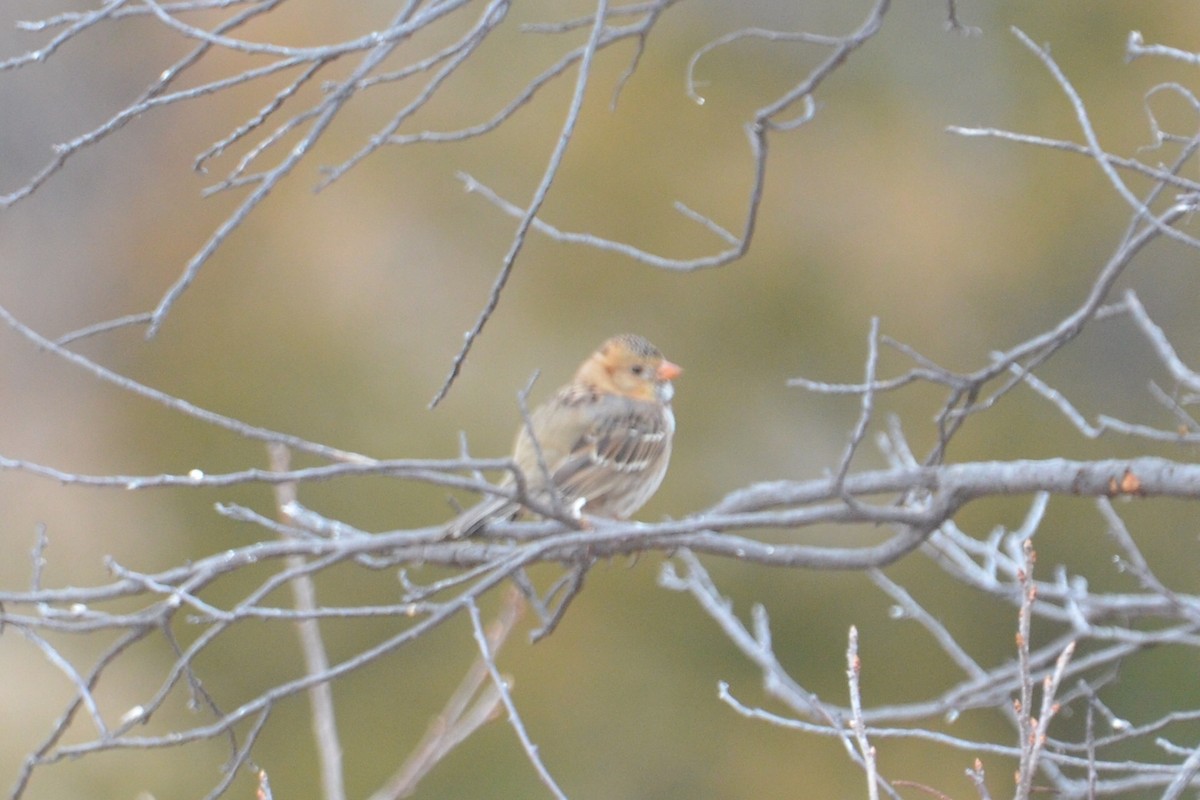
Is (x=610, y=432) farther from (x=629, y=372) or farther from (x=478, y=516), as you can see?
(x=478, y=516)

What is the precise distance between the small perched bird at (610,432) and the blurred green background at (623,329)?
3106 millimetres

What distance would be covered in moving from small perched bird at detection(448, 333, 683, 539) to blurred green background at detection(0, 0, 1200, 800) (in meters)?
→ 3.11

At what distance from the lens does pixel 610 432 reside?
6008 millimetres

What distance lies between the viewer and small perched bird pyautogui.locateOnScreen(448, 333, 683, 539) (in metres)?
5.87

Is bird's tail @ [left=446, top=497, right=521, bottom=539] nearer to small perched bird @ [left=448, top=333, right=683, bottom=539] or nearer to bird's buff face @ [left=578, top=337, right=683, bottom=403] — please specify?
small perched bird @ [left=448, top=333, right=683, bottom=539]

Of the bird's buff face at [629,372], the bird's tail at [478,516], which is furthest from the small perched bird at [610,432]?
the bird's tail at [478,516]

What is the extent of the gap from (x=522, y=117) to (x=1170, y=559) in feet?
17.9

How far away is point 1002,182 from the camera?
1039 centimetres

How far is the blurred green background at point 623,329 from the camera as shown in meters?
9.64

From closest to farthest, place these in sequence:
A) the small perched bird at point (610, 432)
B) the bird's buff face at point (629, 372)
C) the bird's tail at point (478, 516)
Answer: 1. the bird's tail at point (478, 516)
2. the small perched bird at point (610, 432)
3. the bird's buff face at point (629, 372)

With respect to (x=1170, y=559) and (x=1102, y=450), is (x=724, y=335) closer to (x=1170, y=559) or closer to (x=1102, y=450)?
(x=1102, y=450)

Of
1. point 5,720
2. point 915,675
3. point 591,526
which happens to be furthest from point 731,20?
point 591,526

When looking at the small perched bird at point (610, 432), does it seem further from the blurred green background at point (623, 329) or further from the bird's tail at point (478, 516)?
the blurred green background at point (623, 329)

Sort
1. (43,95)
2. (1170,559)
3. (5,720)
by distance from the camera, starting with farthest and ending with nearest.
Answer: (43,95) < (1170,559) < (5,720)
